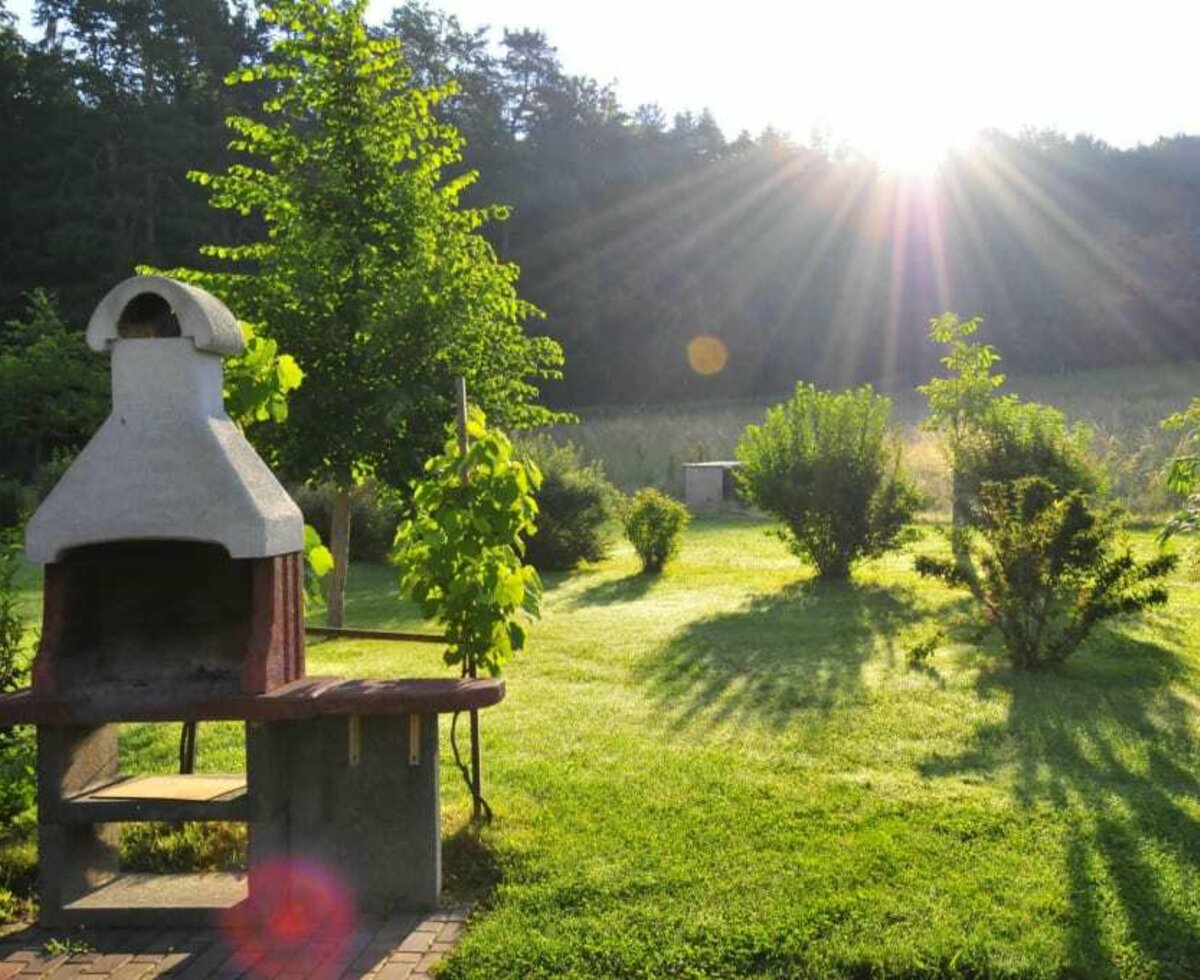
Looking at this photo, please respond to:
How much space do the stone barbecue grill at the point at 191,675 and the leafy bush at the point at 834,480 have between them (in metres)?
10.7

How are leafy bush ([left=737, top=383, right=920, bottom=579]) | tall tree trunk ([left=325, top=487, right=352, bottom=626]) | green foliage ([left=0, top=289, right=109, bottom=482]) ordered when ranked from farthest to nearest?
green foliage ([left=0, top=289, right=109, bottom=482]) → leafy bush ([left=737, top=383, right=920, bottom=579]) → tall tree trunk ([left=325, top=487, right=352, bottom=626])

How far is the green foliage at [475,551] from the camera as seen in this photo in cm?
552

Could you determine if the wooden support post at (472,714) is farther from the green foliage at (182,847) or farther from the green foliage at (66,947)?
the green foliage at (66,947)

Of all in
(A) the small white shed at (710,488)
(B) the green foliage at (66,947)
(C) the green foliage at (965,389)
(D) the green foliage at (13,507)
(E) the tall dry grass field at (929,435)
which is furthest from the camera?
(A) the small white shed at (710,488)

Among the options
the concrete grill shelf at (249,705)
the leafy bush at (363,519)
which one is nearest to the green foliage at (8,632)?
the concrete grill shelf at (249,705)

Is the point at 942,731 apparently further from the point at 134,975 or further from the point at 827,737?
the point at 134,975

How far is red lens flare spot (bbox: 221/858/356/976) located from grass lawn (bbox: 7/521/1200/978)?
0.56 m

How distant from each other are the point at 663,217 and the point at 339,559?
48.7 m

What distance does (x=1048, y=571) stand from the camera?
30.5 ft

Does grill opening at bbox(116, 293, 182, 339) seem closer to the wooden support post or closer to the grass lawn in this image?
the wooden support post

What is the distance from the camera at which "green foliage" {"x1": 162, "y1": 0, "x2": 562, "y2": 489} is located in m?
11.0

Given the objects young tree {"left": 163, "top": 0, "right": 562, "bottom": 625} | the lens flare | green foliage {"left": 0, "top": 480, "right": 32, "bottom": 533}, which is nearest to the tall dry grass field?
the lens flare

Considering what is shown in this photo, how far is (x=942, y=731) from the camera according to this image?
24.7 feet

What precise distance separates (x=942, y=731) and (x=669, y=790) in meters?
2.24
